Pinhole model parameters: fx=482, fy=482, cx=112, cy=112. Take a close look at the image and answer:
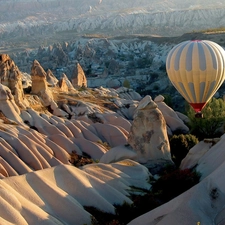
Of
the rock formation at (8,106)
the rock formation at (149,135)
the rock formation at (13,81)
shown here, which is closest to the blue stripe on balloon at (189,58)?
the rock formation at (149,135)

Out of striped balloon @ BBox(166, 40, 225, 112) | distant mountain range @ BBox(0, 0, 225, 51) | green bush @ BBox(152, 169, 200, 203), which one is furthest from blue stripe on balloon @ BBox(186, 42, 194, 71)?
distant mountain range @ BBox(0, 0, 225, 51)

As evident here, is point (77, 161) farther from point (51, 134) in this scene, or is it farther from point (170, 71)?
point (170, 71)

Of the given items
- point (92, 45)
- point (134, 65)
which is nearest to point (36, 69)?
point (134, 65)

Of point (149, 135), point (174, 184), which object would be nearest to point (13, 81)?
point (149, 135)

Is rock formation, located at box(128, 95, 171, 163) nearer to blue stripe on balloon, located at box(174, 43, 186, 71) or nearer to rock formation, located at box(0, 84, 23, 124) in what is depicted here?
blue stripe on balloon, located at box(174, 43, 186, 71)

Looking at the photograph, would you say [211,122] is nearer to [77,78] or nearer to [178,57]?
[178,57]
